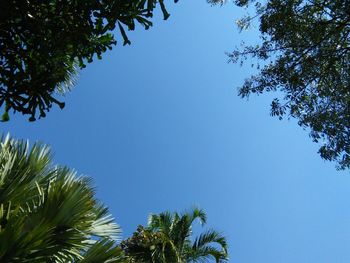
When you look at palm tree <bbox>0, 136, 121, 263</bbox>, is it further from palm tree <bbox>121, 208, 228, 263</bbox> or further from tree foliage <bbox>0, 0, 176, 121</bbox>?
palm tree <bbox>121, 208, 228, 263</bbox>

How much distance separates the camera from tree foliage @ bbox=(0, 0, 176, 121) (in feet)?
19.3

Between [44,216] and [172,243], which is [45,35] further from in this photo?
[172,243]

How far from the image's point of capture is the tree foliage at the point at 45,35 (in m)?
5.88

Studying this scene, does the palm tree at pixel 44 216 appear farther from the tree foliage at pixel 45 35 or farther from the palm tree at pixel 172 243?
the palm tree at pixel 172 243

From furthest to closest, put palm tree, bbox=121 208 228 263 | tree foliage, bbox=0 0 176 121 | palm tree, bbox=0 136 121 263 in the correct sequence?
palm tree, bbox=121 208 228 263
tree foliage, bbox=0 0 176 121
palm tree, bbox=0 136 121 263

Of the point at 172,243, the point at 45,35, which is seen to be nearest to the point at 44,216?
the point at 45,35

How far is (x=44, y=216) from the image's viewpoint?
15.8 ft

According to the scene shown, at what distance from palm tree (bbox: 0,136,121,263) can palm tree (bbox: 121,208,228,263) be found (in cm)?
668

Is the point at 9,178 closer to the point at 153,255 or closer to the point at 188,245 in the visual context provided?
the point at 153,255

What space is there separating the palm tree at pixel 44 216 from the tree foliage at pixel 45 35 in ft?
2.46

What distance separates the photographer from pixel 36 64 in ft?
20.9

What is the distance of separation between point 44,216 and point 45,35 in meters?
2.71

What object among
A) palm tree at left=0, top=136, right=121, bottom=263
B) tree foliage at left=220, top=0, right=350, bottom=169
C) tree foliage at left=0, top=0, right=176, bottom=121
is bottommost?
palm tree at left=0, top=136, right=121, bottom=263

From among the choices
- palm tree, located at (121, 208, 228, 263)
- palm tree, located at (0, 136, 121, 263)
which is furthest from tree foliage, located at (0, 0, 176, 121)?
palm tree, located at (121, 208, 228, 263)
